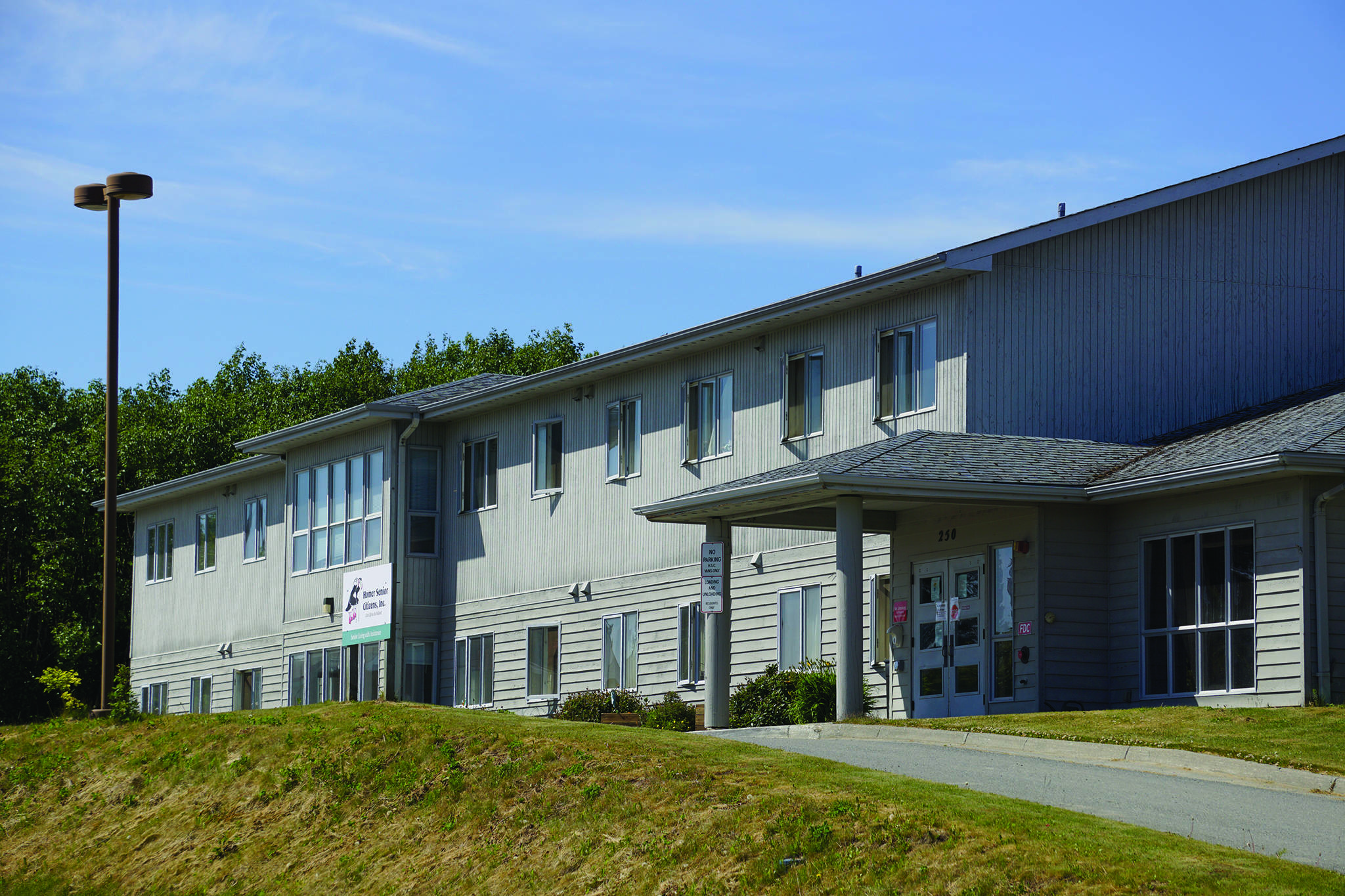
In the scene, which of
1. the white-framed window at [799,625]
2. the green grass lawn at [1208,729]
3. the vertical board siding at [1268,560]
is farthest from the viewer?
the white-framed window at [799,625]

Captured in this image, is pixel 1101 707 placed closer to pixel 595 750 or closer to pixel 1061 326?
pixel 1061 326

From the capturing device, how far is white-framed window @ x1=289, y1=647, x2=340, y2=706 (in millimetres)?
39125

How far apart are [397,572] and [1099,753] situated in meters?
21.7

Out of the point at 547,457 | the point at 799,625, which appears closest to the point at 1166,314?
the point at 799,625

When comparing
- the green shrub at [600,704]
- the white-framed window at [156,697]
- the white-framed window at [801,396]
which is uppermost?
the white-framed window at [801,396]

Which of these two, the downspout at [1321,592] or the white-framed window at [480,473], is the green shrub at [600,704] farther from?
the downspout at [1321,592]

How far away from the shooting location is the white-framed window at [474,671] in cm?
3553

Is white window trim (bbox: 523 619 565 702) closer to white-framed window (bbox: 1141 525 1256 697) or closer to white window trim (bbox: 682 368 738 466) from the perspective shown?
white window trim (bbox: 682 368 738 466)

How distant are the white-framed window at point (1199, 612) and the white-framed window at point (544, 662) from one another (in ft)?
45.5

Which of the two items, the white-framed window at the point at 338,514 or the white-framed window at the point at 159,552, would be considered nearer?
the white-framed window at the point at 338,514

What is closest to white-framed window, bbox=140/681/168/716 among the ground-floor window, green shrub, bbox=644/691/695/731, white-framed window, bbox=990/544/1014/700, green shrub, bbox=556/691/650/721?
the ground-floor window

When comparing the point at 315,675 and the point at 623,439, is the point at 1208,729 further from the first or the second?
the point at 315,675

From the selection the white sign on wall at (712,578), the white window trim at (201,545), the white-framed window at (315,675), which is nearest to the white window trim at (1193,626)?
the white sign on wall at (712,578)

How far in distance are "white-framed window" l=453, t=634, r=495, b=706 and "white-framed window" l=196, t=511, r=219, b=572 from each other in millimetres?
11898
